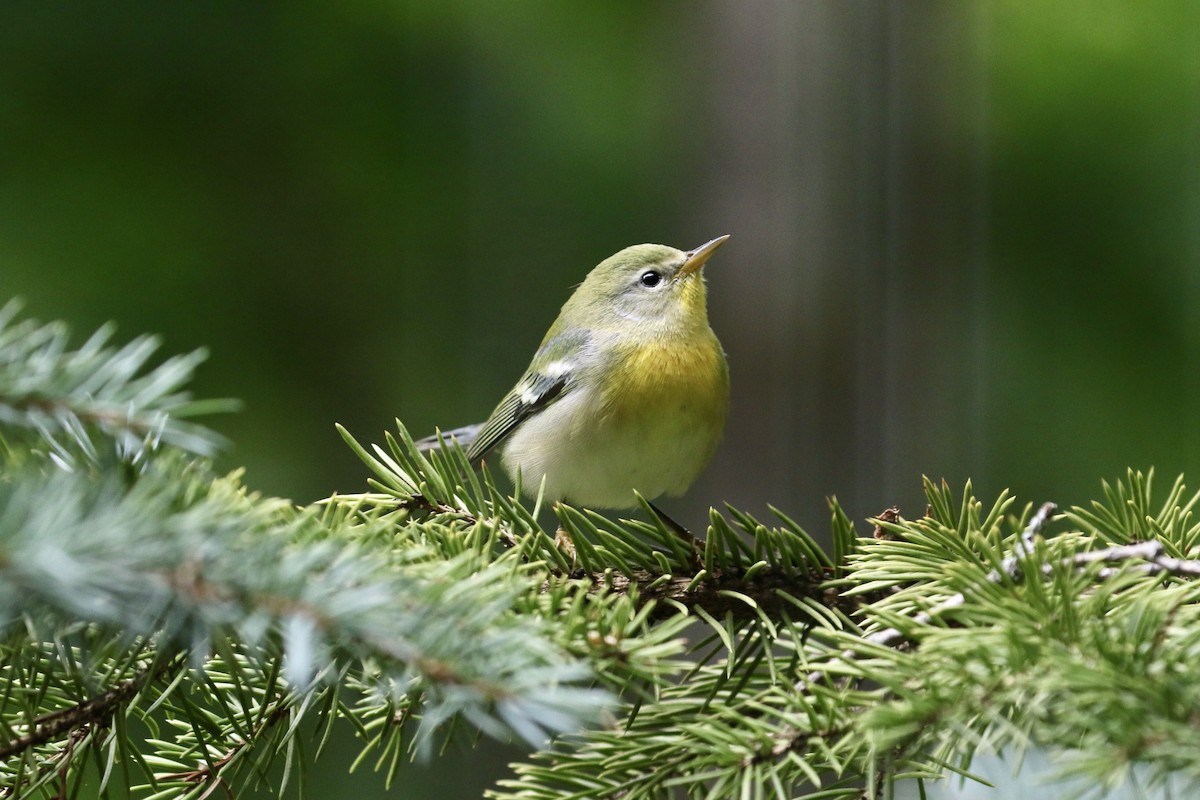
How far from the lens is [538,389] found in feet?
8.55

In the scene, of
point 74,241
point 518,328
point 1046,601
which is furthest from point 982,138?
point 1046,601

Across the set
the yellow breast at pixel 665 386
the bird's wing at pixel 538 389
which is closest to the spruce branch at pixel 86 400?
the yellow breast at pixel 665 386

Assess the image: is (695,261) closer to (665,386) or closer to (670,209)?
(665,386)

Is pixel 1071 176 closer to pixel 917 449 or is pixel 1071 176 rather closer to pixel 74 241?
pixel 917 449

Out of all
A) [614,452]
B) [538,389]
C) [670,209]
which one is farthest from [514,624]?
[670,209]

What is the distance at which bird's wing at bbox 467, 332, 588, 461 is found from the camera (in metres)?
2.57

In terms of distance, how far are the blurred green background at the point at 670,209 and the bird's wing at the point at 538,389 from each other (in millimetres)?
1373

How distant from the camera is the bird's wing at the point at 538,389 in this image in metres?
2.57

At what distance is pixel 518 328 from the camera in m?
4.99

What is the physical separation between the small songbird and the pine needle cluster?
884mm

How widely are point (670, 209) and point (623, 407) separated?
2542 mm

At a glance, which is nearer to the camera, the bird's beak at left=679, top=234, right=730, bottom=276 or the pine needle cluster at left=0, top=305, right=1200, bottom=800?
the pine needle cluster at left=0, top=305, right=1200, bottom=800

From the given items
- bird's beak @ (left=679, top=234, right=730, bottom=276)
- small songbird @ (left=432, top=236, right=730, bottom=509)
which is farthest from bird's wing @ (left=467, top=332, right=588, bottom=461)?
bird's beak @ (left=679, top=234, right=730, bottom=276)

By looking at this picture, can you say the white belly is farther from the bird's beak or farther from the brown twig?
the brown twig
